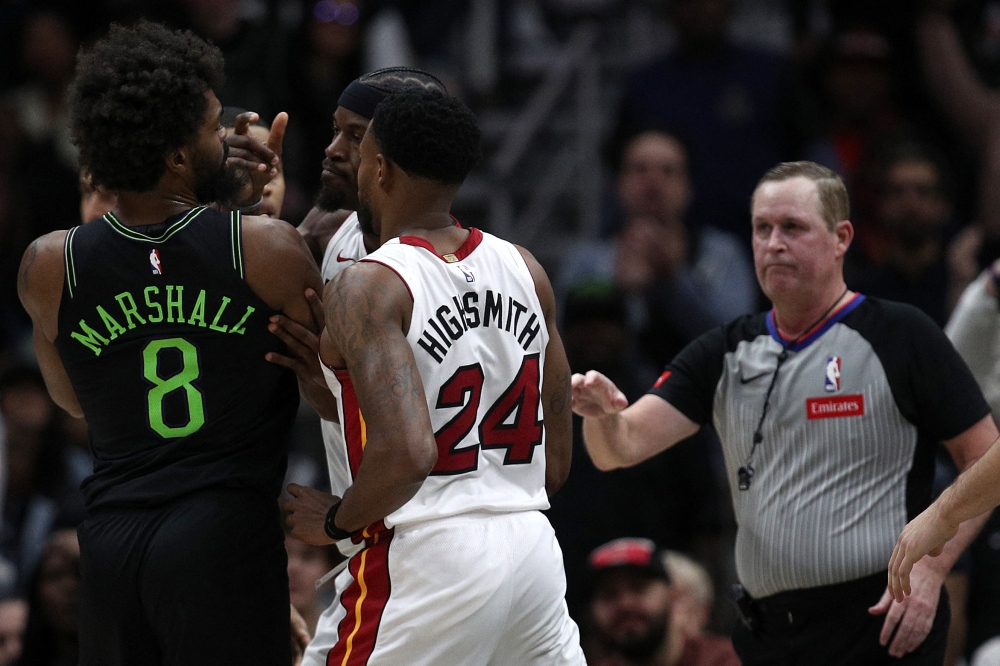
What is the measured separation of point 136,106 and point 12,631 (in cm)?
459

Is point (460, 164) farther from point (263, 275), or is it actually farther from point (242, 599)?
point (242, 599)

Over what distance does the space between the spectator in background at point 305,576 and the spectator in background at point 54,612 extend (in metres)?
1.27

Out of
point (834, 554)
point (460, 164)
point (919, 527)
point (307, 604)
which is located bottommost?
point (307, 604)

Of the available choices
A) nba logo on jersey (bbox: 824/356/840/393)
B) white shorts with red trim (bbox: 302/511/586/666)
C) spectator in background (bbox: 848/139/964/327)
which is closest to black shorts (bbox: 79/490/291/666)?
white shorts with red trim (bbox: 302/511/586/666)

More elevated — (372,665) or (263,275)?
(263,275)

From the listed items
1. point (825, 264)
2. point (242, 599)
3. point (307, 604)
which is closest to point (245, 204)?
point (242, 599)

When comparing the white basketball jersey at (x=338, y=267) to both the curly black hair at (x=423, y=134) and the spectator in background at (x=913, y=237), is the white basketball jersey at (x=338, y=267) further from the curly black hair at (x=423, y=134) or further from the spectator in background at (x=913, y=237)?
the spectator in background at (x=913, y=237)

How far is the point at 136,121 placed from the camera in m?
4.19

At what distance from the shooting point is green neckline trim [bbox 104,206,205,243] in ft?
13.7

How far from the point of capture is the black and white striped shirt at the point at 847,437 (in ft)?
15.9

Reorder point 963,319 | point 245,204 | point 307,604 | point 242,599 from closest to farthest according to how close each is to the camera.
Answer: point 242,599 < point 245,204 < point 963,319 < point 307,604

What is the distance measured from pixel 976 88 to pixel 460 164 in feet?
21.5

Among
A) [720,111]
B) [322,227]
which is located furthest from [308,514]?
[720,111]

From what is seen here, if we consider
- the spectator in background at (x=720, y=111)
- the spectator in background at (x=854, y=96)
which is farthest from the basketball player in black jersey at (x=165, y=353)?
the spectator in background at (x=854, y=96)
